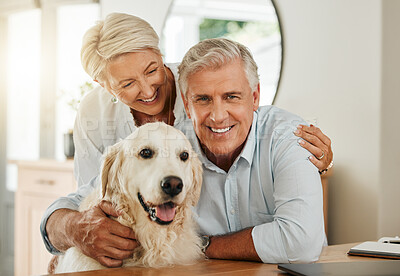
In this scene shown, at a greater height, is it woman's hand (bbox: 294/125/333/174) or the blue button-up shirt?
woman's hand (bbox: 294/125/333/174)

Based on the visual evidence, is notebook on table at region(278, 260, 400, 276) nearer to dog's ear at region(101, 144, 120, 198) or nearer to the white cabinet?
dog's ear at region(101, 144, 120, 198)

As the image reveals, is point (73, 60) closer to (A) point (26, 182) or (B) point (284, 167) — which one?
(B) point (284, 167)

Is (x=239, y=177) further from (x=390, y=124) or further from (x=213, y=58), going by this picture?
(x=390, y=124)

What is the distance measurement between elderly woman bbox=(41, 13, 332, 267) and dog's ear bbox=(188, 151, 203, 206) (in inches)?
3.8

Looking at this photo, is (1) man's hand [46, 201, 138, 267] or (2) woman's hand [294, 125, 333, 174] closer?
(1) man's hand [46, 201, 138, 267]

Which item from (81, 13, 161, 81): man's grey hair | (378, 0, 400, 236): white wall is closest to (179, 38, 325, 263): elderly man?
(81, 13, 161, 81): man's grey hair

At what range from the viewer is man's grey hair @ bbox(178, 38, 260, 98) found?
1.06 meters

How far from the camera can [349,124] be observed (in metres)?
1.50

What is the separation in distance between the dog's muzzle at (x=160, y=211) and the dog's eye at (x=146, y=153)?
0.26 feet

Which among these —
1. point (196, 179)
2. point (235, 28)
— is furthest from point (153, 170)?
point (235, 28)

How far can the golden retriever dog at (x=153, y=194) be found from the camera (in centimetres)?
95

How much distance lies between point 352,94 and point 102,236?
97 cm

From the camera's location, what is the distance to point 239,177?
3.76 feet

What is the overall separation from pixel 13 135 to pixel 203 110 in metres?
1.97
